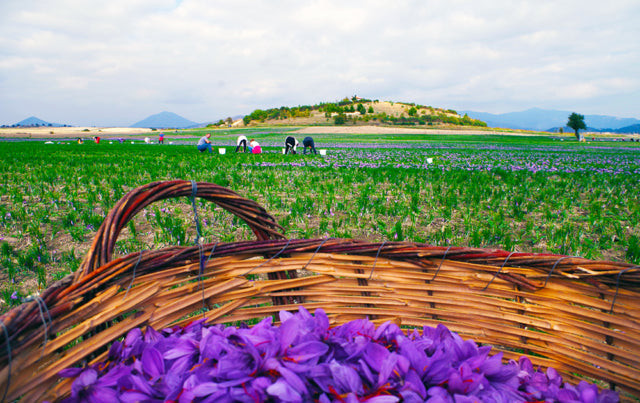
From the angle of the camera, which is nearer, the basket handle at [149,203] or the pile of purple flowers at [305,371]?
the pile of purple flowers at [305,371]

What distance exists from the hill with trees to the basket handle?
8538 cm

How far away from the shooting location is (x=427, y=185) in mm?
7266

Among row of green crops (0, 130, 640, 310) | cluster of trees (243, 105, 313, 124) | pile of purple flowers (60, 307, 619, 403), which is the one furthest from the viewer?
cluster of trees (243, 105, 313, 124)

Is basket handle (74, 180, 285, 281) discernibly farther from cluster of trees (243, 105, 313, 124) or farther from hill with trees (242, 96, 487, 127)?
cluster of trees (243, 105, 313, 124)

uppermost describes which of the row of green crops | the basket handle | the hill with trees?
the hill with trees

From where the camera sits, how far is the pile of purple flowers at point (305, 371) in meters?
1.19

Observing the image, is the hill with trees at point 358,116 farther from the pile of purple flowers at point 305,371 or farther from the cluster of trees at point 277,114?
the pile of purple flowers at point 305,371

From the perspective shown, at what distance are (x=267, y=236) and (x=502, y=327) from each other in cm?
148

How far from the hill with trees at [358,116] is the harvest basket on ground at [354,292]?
8539cm

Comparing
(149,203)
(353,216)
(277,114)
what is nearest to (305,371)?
(149,203)

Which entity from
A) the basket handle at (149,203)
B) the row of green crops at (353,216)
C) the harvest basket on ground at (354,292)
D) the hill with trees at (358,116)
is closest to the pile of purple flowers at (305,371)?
the harvest basket on ground at (354,292)

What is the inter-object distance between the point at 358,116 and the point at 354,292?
98.4 metres

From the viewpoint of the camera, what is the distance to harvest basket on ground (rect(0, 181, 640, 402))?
4.81 feet

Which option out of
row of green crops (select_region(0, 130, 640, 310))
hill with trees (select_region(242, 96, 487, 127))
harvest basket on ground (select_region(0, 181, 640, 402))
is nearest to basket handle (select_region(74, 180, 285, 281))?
harvest basket on ground (select_region(0, 181, 640, 402))
